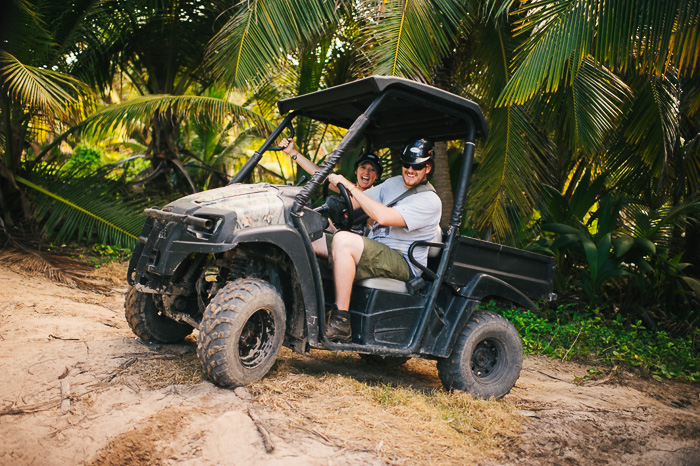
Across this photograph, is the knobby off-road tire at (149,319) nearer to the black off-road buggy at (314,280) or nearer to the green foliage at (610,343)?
the black off-road buggy at (314,280)

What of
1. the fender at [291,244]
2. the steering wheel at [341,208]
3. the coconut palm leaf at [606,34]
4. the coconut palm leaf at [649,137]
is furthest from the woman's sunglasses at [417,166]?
the coconut palm leaf at [649,137]

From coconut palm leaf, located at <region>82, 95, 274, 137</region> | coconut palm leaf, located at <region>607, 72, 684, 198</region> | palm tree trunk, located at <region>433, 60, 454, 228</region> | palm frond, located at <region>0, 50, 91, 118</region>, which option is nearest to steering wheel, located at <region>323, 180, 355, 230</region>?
palm tree trunk, located at <region>433, 60, 454, 228</region>

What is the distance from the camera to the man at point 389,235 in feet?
12.1

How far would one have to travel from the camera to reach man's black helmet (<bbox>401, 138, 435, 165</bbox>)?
4.00m

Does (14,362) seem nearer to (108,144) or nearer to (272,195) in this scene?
(272,195)

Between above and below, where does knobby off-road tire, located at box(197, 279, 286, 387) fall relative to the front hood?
below

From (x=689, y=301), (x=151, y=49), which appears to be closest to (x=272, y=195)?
(x=689, y=301)

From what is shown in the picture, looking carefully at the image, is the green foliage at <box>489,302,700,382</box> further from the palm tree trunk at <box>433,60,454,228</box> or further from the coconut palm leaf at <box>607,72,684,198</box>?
the coconut palm leaf at <box>607,72,684,198</box>

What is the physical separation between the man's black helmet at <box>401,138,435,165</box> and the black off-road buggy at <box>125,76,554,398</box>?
26 centimetres

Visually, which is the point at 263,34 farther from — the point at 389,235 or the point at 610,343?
the point at 610,343

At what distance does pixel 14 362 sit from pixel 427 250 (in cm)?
266

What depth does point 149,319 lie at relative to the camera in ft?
13.1

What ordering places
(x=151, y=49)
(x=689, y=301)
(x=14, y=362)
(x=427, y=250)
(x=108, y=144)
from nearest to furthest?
(x=14, y=362) → (x=427, y=250) → (x=689, y=301) → (x=151, y=49) → (x=108, y=144)

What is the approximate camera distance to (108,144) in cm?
1758
